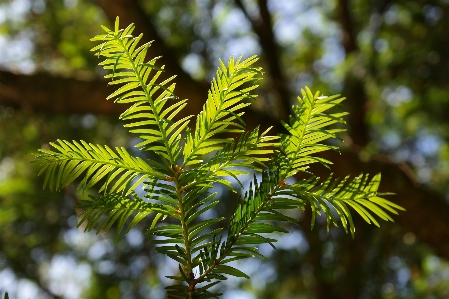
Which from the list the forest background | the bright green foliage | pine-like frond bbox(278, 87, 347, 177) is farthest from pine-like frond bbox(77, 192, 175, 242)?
the forest background

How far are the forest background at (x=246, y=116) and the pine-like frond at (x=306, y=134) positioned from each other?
5.36ft

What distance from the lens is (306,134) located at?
2.11 feet

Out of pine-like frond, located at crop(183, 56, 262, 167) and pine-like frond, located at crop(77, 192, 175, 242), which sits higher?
pine-like frond, located at crop(183, 56, 262, 167)

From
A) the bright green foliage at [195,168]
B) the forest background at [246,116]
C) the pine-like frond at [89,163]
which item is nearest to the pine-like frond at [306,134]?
the bright green foliage at [195,168]

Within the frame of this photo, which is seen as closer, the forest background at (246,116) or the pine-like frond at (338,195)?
the pine-like frond at (338,195)

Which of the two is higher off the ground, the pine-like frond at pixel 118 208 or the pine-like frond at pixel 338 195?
the pine-like frond at pixel 338 195

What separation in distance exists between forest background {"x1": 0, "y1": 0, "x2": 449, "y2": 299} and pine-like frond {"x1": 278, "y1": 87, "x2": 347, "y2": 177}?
1633 mm

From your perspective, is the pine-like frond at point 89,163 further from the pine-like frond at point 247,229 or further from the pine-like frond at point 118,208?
the pine-like frond at point 247,229

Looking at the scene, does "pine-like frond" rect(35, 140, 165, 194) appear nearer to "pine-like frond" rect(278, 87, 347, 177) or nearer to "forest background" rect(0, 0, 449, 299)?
"pine-like frond" rect(278, 87, 347, 177)

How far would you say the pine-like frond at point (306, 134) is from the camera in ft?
2.06

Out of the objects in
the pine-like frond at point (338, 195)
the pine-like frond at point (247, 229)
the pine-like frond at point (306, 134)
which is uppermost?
the pine-like frond at point (306, 134)

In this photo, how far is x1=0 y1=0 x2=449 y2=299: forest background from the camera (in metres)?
2.74

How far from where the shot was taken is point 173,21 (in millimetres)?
3734

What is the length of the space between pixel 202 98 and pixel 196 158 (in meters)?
1.79
